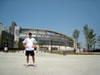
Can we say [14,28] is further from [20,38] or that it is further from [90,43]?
[90,43]

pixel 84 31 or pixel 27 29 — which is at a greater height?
pixel 27 29

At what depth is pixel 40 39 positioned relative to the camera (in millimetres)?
104250

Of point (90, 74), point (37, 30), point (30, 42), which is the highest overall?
point (37, 30)

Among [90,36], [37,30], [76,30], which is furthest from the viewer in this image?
[37,30]

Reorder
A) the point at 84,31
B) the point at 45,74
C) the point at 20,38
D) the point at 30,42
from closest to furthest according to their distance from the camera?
the point at 45,74
the point at 30,42
the point at 84,31
the point at 20,38

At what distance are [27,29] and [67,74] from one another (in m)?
127

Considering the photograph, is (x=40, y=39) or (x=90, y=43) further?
(x=40, y=39)

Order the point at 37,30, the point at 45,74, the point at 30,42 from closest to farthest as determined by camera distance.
Result: the point at 45,74 → the point at 30,42 → the point at 37,30

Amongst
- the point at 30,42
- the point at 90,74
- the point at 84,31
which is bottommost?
the point at 90,74

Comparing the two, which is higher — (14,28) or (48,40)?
(14,28)

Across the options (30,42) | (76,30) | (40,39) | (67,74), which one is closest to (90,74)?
(67,74)

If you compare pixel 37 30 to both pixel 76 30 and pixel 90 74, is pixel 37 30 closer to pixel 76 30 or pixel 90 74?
pixel 76 30

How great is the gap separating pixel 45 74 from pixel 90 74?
62.6 inches

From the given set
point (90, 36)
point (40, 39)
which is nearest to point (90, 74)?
point (90, 36)
